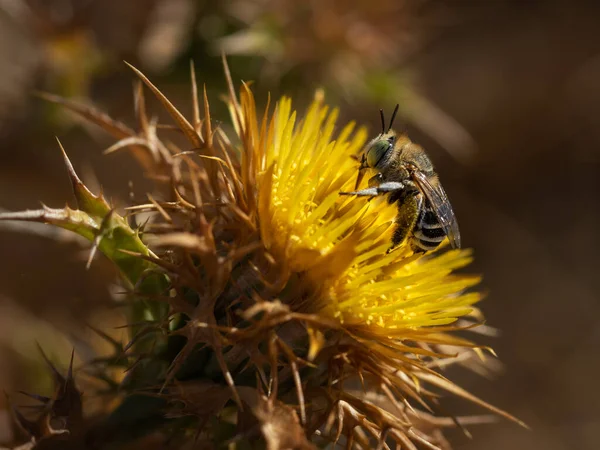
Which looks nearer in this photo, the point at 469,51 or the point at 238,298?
the point at 238,298

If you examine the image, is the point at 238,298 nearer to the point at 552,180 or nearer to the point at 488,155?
the point at 488,155

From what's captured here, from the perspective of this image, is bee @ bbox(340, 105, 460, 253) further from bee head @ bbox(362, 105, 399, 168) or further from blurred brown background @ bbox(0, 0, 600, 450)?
blurred brown background @ bbox(0, 0, 600, 450)

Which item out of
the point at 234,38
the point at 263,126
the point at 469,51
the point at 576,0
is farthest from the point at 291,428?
the point at 576,0

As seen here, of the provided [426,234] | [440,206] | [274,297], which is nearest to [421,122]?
[440,206]

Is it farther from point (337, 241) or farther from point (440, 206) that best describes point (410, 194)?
point (337, 241)

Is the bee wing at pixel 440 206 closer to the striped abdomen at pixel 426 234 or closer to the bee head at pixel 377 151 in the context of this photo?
the striped abdomen at pixel 426 234

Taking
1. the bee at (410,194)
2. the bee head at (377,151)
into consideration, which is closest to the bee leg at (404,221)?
the bee at (410,194)
